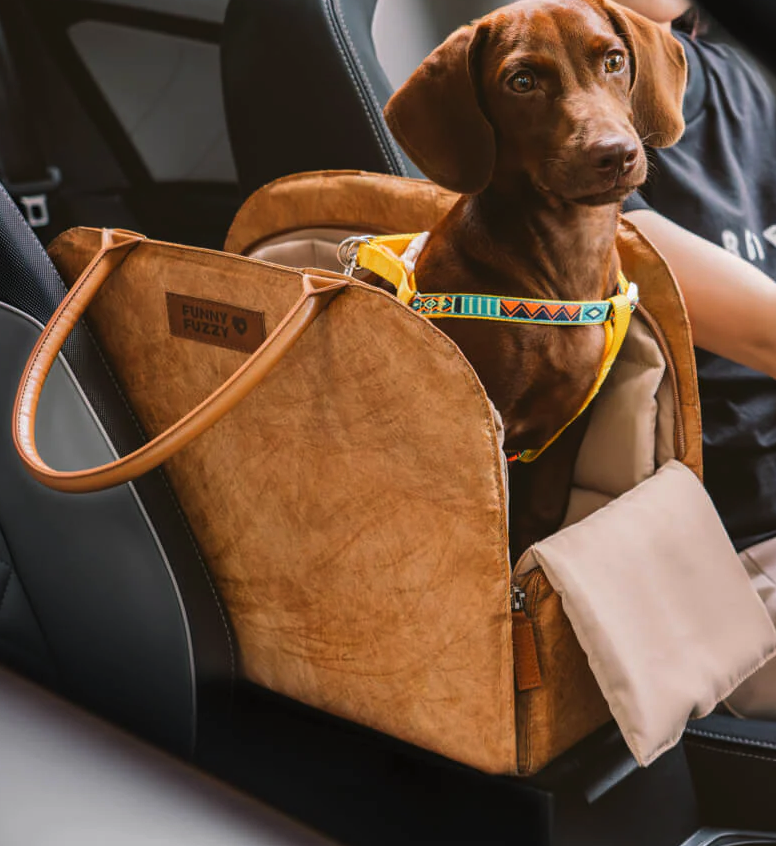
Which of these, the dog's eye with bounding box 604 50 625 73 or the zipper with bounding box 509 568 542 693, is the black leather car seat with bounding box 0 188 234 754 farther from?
the dog's eye with bounding box 604 50 625 73

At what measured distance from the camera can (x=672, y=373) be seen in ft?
2.50

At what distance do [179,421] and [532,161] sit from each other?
1.01ft

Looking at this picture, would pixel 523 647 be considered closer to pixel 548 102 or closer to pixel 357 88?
pixel 548 102

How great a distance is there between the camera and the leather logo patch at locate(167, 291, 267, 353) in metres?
0.71

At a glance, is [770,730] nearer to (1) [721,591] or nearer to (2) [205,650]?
(1) [721,591]

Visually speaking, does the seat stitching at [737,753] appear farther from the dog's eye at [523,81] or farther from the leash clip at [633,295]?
the dog's eye at [523,81]

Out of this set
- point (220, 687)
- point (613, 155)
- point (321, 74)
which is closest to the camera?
point (613, 155)

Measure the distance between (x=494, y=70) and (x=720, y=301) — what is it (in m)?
0.32

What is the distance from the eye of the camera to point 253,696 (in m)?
0.88

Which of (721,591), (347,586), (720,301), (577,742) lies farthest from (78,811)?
(720,301)

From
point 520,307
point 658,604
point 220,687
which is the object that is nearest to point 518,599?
point 658,604

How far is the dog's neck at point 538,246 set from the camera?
2.43 ft

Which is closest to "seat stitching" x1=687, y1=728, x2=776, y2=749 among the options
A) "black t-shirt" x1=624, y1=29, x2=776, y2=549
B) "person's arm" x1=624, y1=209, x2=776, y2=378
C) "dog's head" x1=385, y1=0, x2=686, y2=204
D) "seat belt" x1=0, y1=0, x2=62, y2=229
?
"black t-shirt" x1=624, y1=29, x2=776, y2=549

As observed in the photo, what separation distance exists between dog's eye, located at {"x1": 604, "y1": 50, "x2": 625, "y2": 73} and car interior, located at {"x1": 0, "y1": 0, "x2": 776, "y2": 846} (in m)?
0.28
